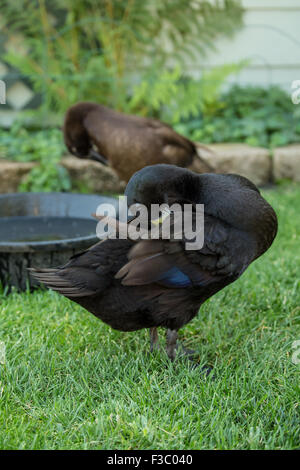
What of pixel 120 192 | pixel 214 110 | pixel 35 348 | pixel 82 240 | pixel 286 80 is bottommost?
pixel 35 348

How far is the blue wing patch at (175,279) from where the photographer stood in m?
2.18

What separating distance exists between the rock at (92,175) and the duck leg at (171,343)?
346 centimetres

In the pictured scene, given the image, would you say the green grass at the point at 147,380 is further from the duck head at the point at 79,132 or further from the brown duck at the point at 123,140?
the duck head at the point at 79,132

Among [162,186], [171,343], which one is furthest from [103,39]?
[171,343]

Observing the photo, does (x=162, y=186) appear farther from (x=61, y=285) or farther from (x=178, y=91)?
(x=178, y=91)

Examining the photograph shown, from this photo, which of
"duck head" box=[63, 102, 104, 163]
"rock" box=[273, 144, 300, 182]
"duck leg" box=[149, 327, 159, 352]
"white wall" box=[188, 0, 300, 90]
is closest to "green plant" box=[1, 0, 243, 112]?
"white wall" box=[188, 0, 300, 90]

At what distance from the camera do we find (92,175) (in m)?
5.76

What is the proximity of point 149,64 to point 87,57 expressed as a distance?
776mm

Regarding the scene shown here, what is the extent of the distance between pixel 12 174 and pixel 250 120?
9.06 feet

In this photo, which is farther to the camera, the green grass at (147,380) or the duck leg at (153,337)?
the duck leg at (153,337)

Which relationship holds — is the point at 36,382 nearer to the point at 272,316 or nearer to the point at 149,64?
the point at 272,316

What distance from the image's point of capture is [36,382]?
2262 mm

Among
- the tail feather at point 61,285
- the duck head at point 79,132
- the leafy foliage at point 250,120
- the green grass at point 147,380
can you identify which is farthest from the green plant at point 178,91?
the tail feather at point 61,285
